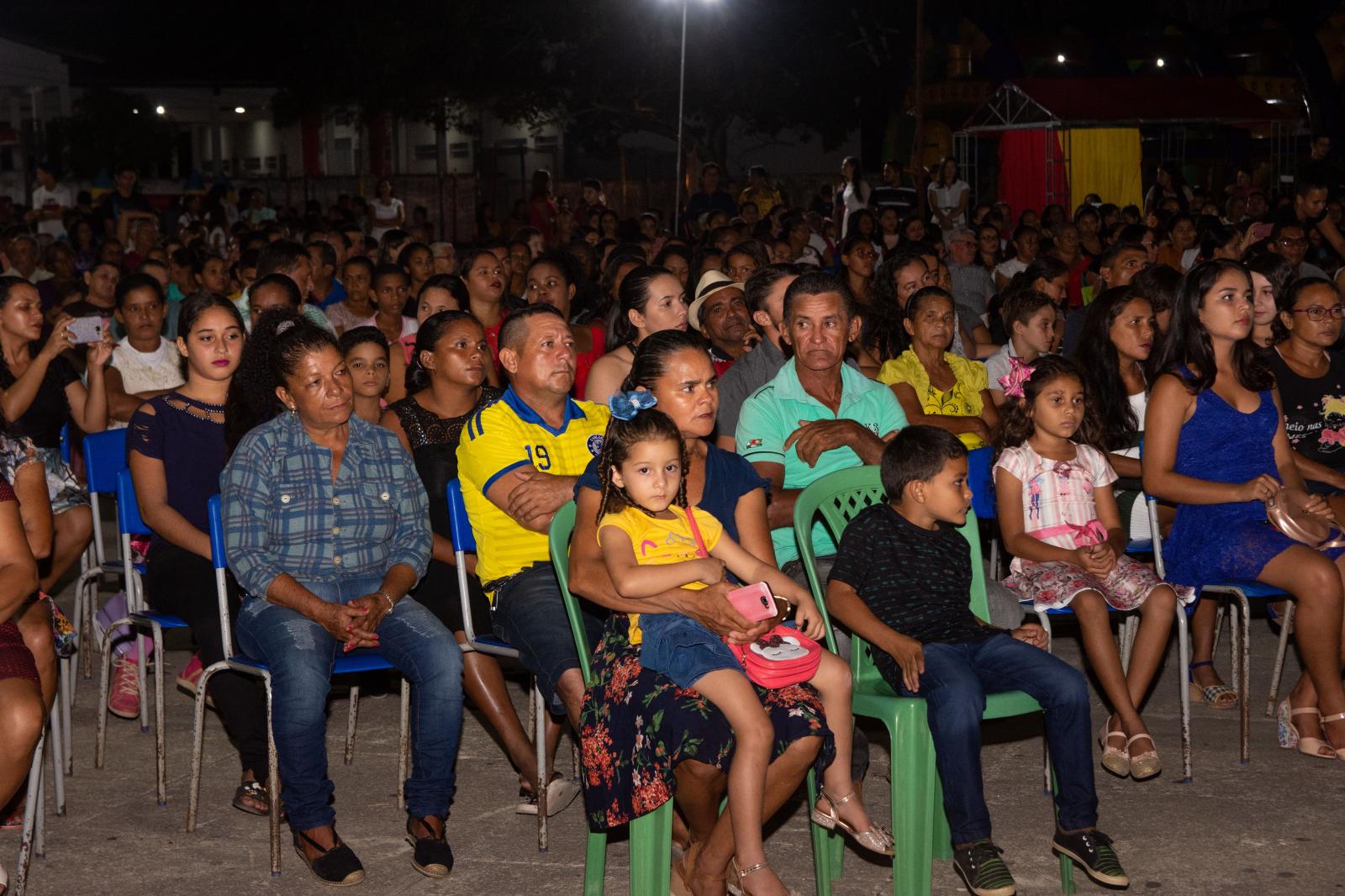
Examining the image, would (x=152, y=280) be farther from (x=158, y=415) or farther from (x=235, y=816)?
(x=235, y=816)

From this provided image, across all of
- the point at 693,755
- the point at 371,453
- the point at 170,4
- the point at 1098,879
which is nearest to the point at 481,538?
the point at 371,453

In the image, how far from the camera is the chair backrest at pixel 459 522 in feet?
16.5

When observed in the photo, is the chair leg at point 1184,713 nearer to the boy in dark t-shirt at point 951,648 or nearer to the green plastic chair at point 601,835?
the boy in dark t-shirt at point 951,648

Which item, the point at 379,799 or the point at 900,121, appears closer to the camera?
the point at 379,799

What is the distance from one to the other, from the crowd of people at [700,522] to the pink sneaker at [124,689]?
25mm

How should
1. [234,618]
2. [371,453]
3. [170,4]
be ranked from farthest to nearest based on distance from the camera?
[170,4] → [234,618] → [371,453]

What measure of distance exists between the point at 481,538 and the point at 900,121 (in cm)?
2691

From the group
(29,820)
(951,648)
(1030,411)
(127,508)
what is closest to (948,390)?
(1030,411)

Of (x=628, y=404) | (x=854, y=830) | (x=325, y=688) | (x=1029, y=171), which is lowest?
(x=854, y=830)

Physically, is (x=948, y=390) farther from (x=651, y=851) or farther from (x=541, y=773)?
(x=651, y=851)

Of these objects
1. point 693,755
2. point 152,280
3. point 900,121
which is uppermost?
point 900,121

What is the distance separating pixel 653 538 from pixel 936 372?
2.75 m

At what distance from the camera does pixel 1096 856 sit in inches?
163

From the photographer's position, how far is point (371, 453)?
4.87 metres
